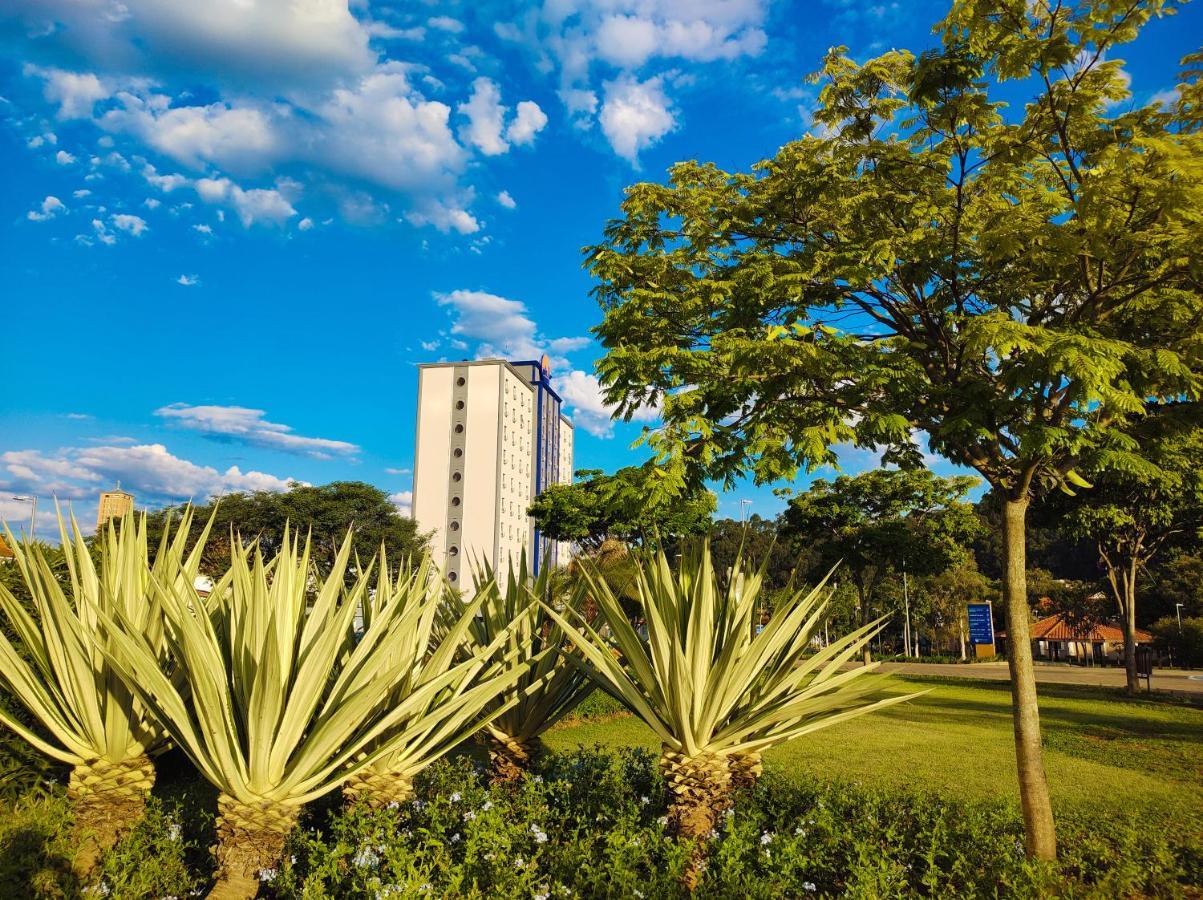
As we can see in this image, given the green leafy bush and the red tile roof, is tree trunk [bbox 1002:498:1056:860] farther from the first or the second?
the red tile roof

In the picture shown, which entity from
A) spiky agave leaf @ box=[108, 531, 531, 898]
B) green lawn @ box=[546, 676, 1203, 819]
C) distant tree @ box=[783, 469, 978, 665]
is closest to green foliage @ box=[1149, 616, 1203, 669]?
distant tree @ box=[783, 469, 978, 665]

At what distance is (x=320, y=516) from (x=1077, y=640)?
54465 millimetres

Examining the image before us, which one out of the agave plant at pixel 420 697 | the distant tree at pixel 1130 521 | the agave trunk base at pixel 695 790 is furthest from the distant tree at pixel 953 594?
the agave plant at pixel 420 697

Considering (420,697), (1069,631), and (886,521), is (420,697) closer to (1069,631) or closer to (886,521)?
(886,521)

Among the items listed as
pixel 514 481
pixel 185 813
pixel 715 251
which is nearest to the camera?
pixel 185 813

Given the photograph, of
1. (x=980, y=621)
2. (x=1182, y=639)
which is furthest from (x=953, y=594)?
(x=980, y=621)

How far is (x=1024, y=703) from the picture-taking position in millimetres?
5203

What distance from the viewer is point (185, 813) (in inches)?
211

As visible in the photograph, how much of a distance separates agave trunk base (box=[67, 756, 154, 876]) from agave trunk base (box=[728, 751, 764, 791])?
12.2 feet

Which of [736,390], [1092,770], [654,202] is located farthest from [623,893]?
[1092,770]

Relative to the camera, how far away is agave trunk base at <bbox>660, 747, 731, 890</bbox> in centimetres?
443

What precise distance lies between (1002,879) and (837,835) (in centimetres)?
92

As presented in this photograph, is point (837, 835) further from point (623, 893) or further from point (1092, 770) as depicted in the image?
point (1092, 770)

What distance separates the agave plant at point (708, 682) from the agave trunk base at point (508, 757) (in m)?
1.00
